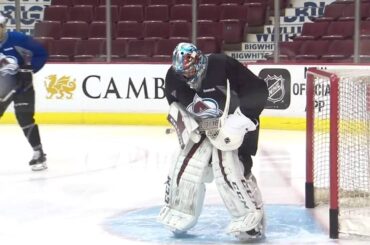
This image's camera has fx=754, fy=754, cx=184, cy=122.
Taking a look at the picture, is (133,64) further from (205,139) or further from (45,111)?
(205,139)

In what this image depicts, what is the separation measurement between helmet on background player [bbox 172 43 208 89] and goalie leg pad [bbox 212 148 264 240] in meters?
0.32

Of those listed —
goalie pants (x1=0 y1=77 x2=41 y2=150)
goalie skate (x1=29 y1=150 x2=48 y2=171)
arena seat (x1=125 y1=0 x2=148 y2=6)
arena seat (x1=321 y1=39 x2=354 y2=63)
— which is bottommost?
goalie skate (x1=29 y1=150 x2=48 y2=171)

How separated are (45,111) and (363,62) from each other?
3453 millimetres

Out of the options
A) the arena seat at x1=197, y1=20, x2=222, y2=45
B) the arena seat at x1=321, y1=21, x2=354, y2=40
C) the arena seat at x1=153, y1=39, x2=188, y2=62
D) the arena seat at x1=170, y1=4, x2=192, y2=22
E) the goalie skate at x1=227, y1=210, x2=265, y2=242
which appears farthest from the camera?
the arena seat at x1=170, y1=4, x2=192, y2=22

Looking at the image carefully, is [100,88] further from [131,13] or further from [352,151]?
[352,151]

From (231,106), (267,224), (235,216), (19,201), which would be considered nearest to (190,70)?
(231,106)

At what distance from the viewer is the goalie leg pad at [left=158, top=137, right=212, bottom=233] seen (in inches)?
123

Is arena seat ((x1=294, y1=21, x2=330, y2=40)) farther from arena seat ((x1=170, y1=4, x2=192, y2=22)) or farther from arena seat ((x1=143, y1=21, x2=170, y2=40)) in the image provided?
arena seat ((x1=143, y1=21, x2=170, y2=40))

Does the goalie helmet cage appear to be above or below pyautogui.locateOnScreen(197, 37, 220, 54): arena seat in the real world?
below

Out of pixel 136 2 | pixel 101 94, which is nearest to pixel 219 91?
pixel 101 94

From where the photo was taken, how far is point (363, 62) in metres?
7.66

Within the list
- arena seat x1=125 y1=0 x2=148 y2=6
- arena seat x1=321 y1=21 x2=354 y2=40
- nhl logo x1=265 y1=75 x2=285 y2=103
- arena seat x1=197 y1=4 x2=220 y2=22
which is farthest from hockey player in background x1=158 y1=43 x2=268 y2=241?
arena seat x1=125 y1=0 x2=148 y2=6

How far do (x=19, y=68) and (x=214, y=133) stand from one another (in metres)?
2.32

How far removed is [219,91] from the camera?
3033 millimetres
